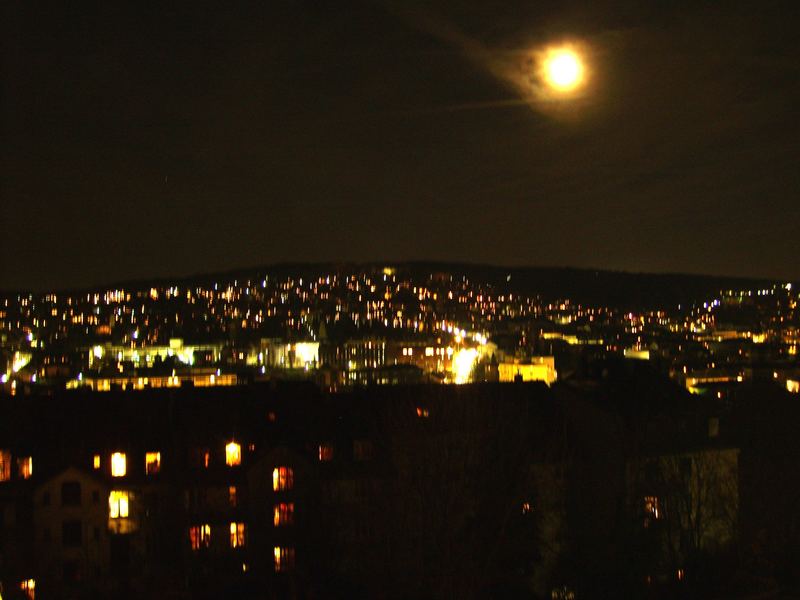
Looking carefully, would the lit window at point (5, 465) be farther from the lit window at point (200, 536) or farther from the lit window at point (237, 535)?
the lit window at point (237, 535)

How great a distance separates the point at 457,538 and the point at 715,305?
109 meters

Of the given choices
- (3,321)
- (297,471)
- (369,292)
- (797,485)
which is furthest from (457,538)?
(369,292)

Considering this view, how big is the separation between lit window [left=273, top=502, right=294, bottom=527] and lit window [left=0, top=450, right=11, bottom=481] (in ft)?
18.7

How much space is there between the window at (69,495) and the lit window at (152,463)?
4.81 feet

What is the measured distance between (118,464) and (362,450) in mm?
5406

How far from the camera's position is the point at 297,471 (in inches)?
762

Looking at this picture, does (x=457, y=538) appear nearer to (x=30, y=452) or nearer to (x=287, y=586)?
(x=287, y=586)

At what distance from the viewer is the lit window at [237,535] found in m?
18.6

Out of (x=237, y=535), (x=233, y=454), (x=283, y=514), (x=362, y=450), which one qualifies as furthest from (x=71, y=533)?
(x=362, y=450)

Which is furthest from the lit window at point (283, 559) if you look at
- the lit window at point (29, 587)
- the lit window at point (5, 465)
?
the lit window at point (5, 465)

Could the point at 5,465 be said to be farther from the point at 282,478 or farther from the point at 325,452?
the point at 325,452

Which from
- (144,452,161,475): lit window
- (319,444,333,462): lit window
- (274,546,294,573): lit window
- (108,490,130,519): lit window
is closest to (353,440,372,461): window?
(319,444,333,462): lit window

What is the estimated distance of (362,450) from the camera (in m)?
19.8

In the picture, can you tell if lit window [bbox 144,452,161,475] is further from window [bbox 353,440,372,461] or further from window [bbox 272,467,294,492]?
window [bbox 353,440,372,461]
